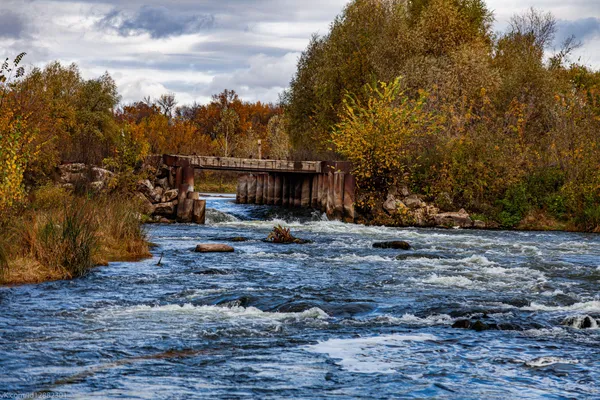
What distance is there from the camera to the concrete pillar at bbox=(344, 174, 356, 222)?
37750 mm

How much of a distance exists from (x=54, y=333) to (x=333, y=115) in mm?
42164

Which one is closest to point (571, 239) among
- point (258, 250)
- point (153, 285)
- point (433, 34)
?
point (258, 250)

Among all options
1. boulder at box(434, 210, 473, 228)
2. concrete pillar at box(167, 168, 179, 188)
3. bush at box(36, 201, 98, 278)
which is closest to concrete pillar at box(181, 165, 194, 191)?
concrete pillar at box(167, 168, 179, 188)

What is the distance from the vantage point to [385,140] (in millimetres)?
38500

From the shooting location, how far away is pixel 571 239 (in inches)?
1201

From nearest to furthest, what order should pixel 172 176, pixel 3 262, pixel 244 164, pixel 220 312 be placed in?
pixel 220 312 → pixel 3 262 → pixel 172 176 → pixel 244 164

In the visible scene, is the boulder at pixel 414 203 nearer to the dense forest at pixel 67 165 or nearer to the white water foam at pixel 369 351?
the dense forest at pixel 67 165

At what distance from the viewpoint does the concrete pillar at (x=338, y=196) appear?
38125 mm

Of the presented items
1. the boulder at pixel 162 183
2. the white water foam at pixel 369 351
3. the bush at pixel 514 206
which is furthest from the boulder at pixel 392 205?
the white water foam at pixel 369 351

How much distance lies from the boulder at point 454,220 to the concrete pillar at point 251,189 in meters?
14.8

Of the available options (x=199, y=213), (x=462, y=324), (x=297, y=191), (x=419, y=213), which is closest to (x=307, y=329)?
(x=462, y=324)

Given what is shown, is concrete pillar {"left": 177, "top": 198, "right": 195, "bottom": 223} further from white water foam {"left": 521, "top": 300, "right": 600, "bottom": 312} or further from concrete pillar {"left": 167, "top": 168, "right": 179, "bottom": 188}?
white water foam {"left": 521, "top": 300, "right": 600, "bottom": 312}

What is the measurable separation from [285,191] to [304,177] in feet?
8.06

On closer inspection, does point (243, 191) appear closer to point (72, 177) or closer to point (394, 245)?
point (72, 177)
